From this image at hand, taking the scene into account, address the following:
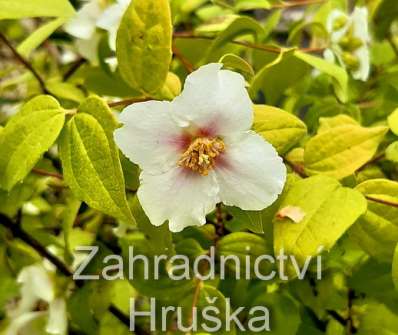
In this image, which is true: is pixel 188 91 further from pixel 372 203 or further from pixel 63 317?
pixel 63 317

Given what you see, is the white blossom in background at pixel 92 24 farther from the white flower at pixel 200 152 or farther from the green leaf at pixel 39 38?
the white flower at pixel 200 152

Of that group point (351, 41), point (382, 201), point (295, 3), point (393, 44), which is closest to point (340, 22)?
point (351, 41)

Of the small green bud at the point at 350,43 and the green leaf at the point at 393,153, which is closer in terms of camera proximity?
the green leaf at the point at 393,153

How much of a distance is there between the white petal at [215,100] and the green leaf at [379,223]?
6.8 inches

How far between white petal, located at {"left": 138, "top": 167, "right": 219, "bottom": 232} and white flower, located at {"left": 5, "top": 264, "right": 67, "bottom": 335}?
13.4 inches

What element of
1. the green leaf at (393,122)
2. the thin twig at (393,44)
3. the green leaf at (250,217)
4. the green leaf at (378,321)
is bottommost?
the green leaf at (378,321)

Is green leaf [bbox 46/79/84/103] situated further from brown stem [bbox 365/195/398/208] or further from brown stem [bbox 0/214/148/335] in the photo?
brown stem [bbox 365/195/398/208]

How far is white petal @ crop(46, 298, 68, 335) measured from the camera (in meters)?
0.89

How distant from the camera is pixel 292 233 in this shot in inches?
25.9

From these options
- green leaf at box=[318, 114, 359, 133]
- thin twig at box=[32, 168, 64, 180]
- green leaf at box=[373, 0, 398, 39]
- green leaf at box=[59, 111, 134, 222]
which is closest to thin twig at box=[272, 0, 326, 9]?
green leaf at box=[373, 0, 398, 39]

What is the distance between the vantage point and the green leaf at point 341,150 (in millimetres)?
745

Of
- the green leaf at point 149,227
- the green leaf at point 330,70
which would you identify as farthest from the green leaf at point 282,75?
the green leaf at point 149,227

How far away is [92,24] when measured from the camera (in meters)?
0.95

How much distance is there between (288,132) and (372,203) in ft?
0.38
